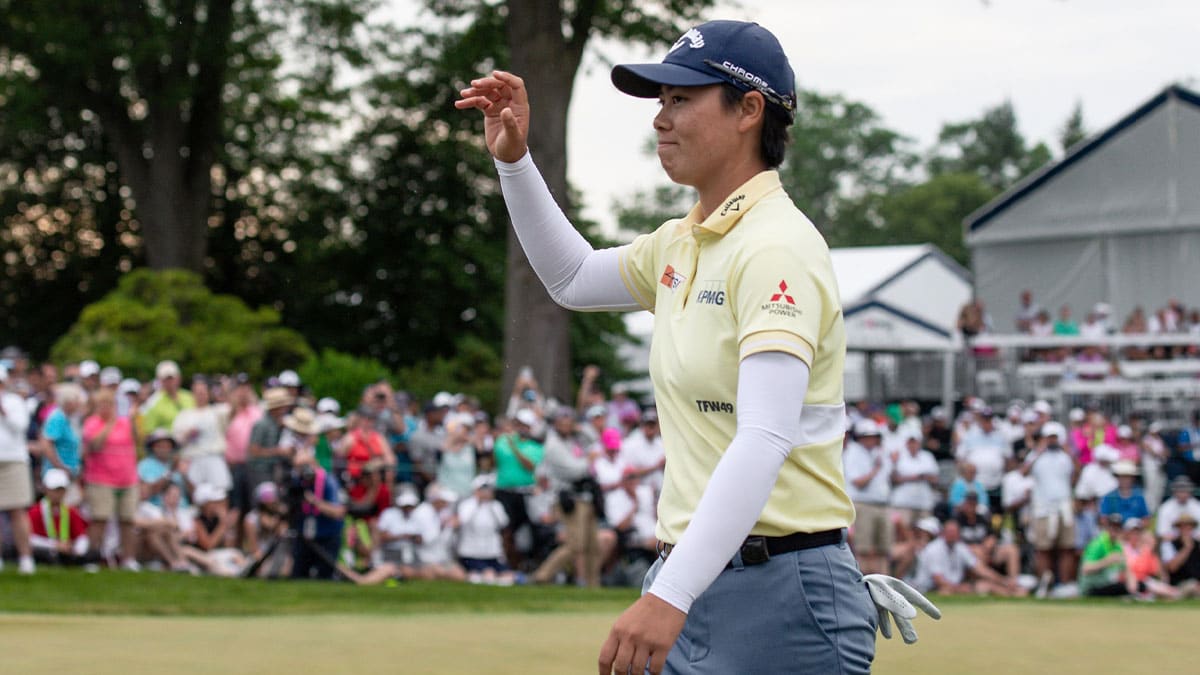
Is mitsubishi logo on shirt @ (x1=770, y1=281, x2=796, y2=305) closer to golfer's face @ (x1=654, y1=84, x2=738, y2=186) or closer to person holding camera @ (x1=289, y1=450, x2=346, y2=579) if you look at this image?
golfer's face @ (x1=654, y1=84, x2=738, y2=186)

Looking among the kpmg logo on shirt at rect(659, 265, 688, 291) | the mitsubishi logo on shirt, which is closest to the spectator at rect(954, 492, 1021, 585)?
the kpmg logo on shirt at rect(659, 265, 688, 291)

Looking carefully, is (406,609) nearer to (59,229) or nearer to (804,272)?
(804,272)

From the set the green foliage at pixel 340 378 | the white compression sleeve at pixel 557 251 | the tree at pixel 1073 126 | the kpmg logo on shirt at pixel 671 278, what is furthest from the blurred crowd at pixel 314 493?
the tree at pixel 1073 126

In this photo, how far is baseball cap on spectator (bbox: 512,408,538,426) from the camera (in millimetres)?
16578

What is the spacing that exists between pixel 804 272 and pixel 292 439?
43.5 feet

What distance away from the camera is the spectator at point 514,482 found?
52.8ft

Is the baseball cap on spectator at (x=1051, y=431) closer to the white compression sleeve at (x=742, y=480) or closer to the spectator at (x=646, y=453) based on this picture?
the spectator at (x=646, y=453)

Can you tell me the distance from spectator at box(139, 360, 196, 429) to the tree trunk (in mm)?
6512

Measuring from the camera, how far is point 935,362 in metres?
26.8

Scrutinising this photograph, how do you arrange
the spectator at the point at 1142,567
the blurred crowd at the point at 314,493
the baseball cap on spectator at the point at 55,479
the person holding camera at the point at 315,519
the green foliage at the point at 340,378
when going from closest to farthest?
the baseball cap on spectator at the point at 55,479 < the person holding camera at the point at 315,519 < the blurred crowd at the point at 314,493 < the spectator at the point at 1142,567 < the green foliage at the point at 340,378

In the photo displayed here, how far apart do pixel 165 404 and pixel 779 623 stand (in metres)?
14.8

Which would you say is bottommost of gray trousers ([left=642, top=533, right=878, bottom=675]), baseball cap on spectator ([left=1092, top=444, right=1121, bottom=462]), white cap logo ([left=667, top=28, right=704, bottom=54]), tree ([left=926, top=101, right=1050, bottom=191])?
baseball cap on spectator ([left=1092, top=444, right=1121, bottom=462])

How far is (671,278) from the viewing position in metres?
3.20

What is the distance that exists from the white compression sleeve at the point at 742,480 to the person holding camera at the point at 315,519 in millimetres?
12214
